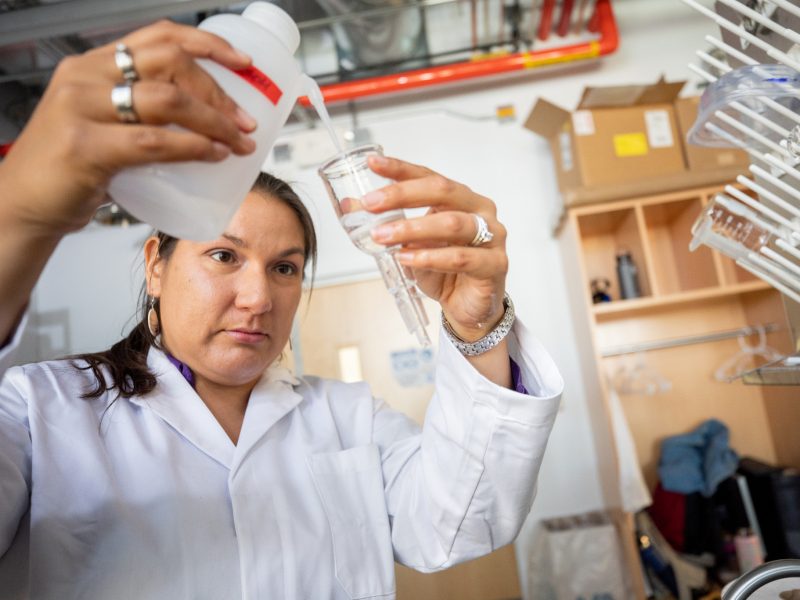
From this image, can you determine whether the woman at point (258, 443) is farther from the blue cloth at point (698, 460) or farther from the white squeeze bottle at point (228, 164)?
the blue cloth at point (698, 460)

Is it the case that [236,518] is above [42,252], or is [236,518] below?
below

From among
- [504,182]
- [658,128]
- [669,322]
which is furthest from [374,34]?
[669,322]

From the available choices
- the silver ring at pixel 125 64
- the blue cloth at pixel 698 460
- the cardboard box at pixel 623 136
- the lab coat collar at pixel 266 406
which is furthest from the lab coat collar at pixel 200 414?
the blue cloth at pixel 698 460

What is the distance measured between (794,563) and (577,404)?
83.6 inches

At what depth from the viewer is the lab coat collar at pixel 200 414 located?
92 centimetres

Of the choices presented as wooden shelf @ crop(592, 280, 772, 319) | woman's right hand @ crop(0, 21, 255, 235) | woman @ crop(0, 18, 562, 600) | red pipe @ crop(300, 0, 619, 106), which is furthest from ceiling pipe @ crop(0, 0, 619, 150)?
woman's right hand @ crop(0, 21, 255, 235)

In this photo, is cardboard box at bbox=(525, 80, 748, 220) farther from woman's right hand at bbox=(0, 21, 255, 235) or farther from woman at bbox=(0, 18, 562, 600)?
woman's right hand at bbox=(0, 21, 255, 235)

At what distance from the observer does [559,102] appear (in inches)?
112

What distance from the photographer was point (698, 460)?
2.27m

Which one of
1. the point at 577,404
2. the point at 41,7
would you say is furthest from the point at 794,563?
the point at 41,7

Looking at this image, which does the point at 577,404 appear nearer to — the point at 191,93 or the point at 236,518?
the point at 236,518

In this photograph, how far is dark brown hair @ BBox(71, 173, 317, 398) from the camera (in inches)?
36.2

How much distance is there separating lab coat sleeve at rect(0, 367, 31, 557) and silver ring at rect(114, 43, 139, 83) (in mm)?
462

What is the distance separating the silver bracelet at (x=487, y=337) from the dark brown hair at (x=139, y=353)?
1.27 ft
